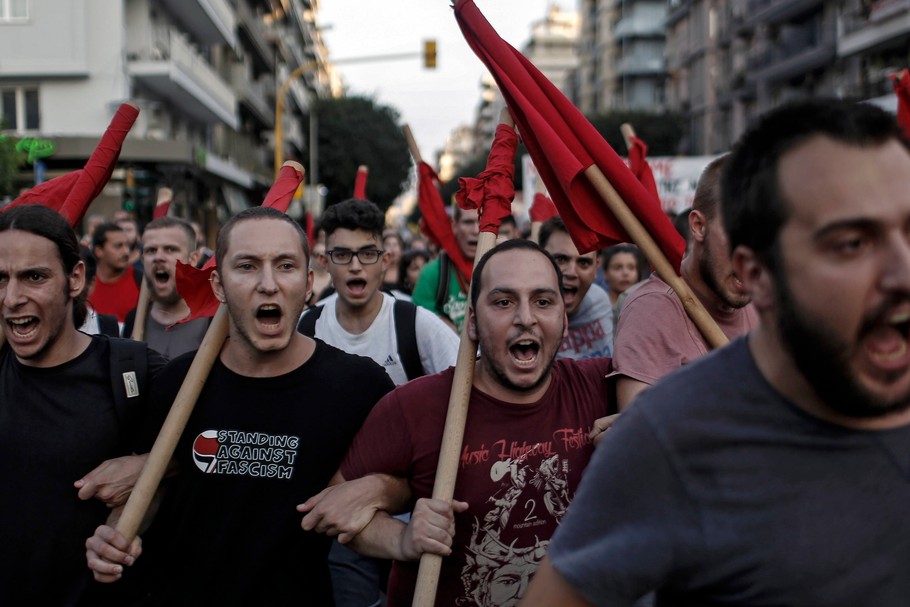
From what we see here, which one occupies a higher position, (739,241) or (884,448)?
(739,241)

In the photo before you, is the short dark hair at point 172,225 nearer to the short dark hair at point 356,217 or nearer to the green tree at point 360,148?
the short dark hair at point 356,217

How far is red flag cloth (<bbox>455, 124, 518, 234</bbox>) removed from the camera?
3.79 m

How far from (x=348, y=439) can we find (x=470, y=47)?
5.09ft

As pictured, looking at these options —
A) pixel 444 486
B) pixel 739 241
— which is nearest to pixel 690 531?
pixel 739 241

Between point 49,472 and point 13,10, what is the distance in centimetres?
2226

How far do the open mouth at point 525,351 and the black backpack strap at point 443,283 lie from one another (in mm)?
3447

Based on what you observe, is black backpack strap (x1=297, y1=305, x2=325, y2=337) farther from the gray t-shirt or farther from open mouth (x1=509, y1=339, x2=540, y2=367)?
the gray t-shirt

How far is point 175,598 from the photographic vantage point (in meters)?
3.33

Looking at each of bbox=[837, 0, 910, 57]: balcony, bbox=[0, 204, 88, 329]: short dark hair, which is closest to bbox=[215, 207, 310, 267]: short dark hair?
bbox=[0, 204, 88, 329]: short dark hair

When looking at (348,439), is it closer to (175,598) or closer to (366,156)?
(175,598)

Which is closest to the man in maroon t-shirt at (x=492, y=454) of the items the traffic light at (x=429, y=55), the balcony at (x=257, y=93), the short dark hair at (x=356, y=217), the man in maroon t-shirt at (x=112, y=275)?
the short dark hair at (x=356, y=217)

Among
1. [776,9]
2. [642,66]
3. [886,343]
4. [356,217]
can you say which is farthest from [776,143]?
[642,66]

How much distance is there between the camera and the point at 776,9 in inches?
1460

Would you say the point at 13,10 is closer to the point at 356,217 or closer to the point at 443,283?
the point at 443,283
